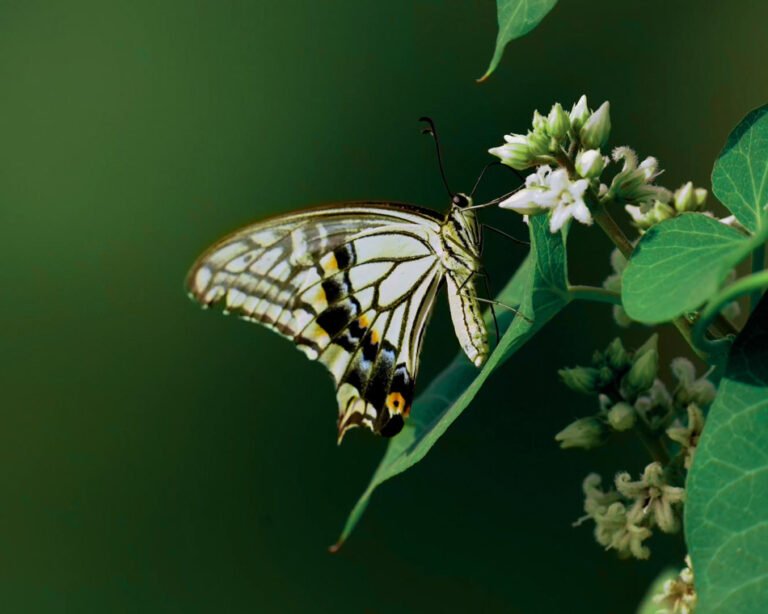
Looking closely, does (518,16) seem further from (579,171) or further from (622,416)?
(622,416)

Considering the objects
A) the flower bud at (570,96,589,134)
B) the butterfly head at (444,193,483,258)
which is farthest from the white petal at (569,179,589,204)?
the butterfly head at (444,193,483,258)

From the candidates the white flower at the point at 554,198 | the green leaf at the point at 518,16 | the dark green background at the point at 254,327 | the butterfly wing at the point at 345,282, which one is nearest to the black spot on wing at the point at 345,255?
the butterfly wing at the point at 345,282

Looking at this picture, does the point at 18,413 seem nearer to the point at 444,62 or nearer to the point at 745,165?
the point at 444,62

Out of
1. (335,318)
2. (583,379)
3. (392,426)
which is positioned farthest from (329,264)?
(583,379)

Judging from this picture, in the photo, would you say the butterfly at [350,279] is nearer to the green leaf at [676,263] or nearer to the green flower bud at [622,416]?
the green flower bud at [622,416]

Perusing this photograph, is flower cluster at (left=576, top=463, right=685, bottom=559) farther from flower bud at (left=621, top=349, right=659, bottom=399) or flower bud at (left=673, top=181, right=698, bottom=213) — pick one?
flower bud at (left=673, top=181, right=698, bottom=213)
